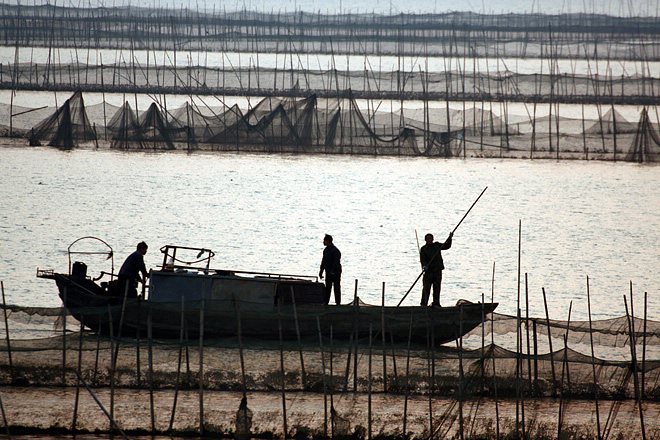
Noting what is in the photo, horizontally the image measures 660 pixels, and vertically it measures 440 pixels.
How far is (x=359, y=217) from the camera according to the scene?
26094 mm

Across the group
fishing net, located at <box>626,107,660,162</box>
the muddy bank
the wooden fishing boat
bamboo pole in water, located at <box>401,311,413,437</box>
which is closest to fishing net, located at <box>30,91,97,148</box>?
fishing net, located at <box>626,107,660,162</box>

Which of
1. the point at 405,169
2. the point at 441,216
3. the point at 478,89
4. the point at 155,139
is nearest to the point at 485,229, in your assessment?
the point at 441,216

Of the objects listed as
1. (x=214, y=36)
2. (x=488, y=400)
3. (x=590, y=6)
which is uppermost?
(x=590, y=6)

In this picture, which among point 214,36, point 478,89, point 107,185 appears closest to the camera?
point 107,185

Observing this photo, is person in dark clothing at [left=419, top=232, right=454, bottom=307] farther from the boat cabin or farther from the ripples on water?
the ripples on water

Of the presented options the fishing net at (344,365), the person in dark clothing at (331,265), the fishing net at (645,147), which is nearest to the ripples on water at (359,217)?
the fishing net at (645,147)

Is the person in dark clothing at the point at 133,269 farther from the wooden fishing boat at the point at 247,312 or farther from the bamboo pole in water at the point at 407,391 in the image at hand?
the bamboo pole in water at the point at 407,391

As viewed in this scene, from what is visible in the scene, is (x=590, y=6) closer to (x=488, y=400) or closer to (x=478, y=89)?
(x=478, y=89)

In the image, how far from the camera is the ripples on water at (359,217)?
19.5 meters

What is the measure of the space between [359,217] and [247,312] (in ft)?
42.4

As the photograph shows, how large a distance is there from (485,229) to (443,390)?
1293cm

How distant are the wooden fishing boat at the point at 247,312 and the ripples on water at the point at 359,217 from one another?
3027mm

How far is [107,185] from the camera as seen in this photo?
2853cm

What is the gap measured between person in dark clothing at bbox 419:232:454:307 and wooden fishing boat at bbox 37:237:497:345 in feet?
3.85
